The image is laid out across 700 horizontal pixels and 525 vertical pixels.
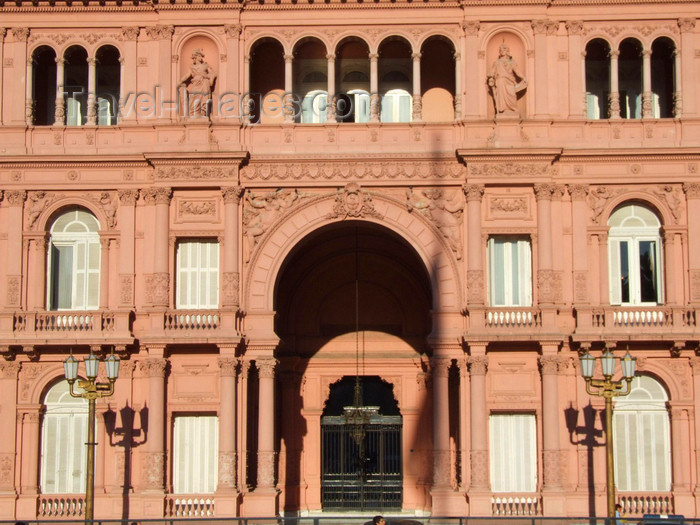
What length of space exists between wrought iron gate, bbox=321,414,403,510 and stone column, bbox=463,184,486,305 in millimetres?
6788

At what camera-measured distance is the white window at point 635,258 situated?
115 feet

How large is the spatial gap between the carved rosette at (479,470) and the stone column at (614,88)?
35.5 ft

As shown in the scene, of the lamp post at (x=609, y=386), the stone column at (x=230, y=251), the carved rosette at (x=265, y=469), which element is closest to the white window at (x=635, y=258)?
the lamp post at (x=609, y=386)

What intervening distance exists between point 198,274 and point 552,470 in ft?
38.8

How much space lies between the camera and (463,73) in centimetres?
3538

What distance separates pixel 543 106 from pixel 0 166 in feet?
53.7

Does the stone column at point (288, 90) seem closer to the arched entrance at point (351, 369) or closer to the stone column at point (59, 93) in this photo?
the arched entrance at point (351, 369)

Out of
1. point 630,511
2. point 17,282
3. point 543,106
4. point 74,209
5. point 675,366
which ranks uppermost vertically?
point 543,106

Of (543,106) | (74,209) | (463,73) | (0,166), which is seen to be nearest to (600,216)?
(543,106)

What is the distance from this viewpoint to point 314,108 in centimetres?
3747

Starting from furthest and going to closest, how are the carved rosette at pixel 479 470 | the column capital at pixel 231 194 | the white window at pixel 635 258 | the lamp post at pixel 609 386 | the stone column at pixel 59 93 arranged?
the stone column at pixel 59 93 → the white window at pixel 635 258 → the column capital at pixel 231 194 → the carved rosette at pixel 479 470 → the lamp post at pixel 609 386

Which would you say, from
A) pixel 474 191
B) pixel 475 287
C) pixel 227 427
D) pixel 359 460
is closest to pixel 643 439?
pixel 475 287

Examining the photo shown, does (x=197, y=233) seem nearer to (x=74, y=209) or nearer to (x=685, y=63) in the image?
(x=74, y=209)

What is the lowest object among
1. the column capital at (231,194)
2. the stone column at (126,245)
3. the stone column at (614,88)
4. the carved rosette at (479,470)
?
the carved rosette at (479,470)
